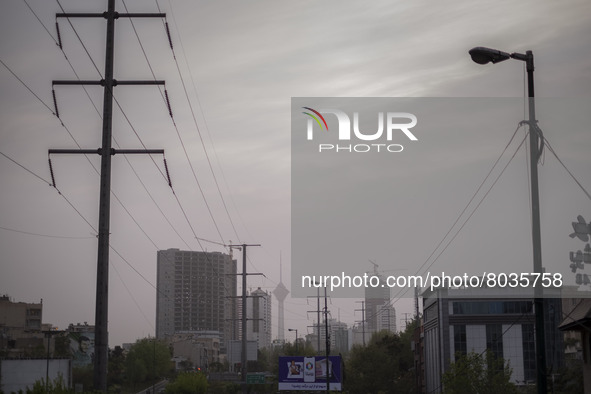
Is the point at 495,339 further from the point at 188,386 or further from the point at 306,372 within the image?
the point at 188,386

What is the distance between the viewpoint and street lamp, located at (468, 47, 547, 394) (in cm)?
1981

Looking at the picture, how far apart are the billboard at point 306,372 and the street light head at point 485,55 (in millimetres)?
79503

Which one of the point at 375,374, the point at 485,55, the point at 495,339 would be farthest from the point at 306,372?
the point at 485,55

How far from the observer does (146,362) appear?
165000mm

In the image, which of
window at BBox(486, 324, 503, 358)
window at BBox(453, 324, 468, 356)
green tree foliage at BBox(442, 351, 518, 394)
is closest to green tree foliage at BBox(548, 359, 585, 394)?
green tree foliage at BBox(442, 351, 518, 394)

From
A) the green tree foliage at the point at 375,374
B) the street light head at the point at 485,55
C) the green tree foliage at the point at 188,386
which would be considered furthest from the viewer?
the green tree foliage at the point at 375,374

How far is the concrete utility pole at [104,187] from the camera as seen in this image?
28875mm

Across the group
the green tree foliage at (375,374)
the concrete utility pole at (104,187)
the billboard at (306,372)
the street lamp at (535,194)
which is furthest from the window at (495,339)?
the street lamp at (535,194)

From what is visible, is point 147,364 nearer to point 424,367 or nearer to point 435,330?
point 424,367

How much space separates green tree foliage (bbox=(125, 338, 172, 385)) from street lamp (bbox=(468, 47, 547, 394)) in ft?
473

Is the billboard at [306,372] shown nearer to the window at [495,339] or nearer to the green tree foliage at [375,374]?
the green tree foliage at [375,374]

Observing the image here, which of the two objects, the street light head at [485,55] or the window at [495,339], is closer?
the street light head at [485,55]

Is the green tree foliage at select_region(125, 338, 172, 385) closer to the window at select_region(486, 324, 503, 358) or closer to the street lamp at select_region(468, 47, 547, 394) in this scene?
the window at select_region(486, 324, 503, 358)

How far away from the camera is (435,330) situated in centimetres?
9375
